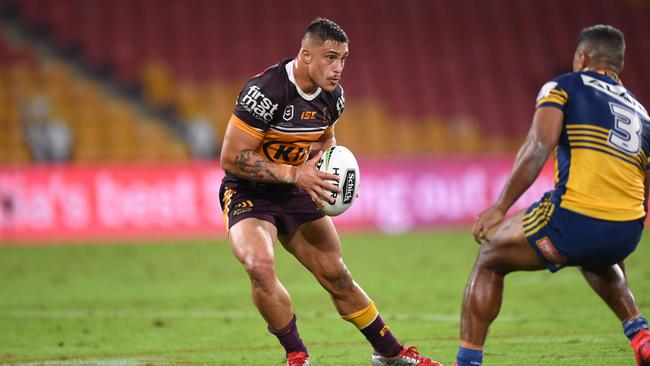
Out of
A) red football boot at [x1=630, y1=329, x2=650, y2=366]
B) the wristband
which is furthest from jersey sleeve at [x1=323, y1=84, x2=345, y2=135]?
red football boot at [x1=630, y1=329, x2=650, y2=366]

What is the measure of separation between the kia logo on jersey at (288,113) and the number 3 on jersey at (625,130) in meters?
2.12

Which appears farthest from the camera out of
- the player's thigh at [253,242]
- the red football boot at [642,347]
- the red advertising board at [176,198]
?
the red advertising board at [176,198]

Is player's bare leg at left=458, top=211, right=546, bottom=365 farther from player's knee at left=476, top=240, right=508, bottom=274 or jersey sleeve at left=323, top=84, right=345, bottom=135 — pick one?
jersey sleeve at left=323, top=84, right=345, bottom=135

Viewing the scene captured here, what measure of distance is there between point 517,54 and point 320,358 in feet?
66.0

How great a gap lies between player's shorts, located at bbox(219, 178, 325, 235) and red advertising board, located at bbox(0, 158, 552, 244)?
454 inches

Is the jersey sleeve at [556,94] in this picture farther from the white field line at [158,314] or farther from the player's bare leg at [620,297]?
the white field line at [158,314]

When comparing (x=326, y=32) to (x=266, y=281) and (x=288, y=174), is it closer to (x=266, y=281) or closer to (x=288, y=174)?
(x=288, y=174)

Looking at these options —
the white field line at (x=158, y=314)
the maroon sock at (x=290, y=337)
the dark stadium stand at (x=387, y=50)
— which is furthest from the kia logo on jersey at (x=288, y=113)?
the dark stadium stand at (x=387, y=50)

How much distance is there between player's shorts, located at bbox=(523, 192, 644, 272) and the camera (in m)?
5.50

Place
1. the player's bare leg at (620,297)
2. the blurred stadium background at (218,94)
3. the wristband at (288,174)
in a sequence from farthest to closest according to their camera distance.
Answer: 1. the blurred stadium background at (218,94)
2. the wristband at (288,174)
3. the player's bare leg at (620,297)

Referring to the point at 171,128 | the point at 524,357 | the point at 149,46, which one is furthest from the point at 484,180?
the point at 524,357

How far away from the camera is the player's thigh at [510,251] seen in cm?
562

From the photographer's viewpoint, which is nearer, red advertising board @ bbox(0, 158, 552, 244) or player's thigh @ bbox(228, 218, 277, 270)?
player's thigh @ bbox(228, 218, 277, 270)

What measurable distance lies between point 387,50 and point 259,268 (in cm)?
2003
